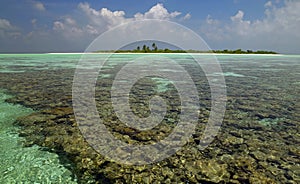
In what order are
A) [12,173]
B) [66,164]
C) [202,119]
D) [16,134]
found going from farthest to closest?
[202,119] → [16,134] → [66,164] → [12,173]

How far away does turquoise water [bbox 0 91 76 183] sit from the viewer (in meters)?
3.89

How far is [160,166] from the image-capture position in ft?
14.6

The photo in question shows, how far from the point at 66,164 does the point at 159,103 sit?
206 inches

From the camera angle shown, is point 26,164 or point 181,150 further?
point 181,150

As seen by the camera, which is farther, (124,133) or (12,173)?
(124,133)

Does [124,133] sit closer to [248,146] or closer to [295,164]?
[248,146]

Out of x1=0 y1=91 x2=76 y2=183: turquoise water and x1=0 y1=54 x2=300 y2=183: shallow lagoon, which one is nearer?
x1=0 y1=91 x2=76 y2=183: turquoise water

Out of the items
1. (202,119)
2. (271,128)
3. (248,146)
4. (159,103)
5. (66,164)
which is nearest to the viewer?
(66,164)

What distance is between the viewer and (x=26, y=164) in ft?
14.2

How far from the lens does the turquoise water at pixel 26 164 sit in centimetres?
389

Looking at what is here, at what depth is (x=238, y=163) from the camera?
4516 mm

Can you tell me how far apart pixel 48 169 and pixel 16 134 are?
2.17 metres

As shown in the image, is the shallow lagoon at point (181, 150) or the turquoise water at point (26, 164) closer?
the turquoise water at point (26, 164)

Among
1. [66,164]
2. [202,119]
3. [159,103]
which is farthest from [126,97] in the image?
[66,164]
